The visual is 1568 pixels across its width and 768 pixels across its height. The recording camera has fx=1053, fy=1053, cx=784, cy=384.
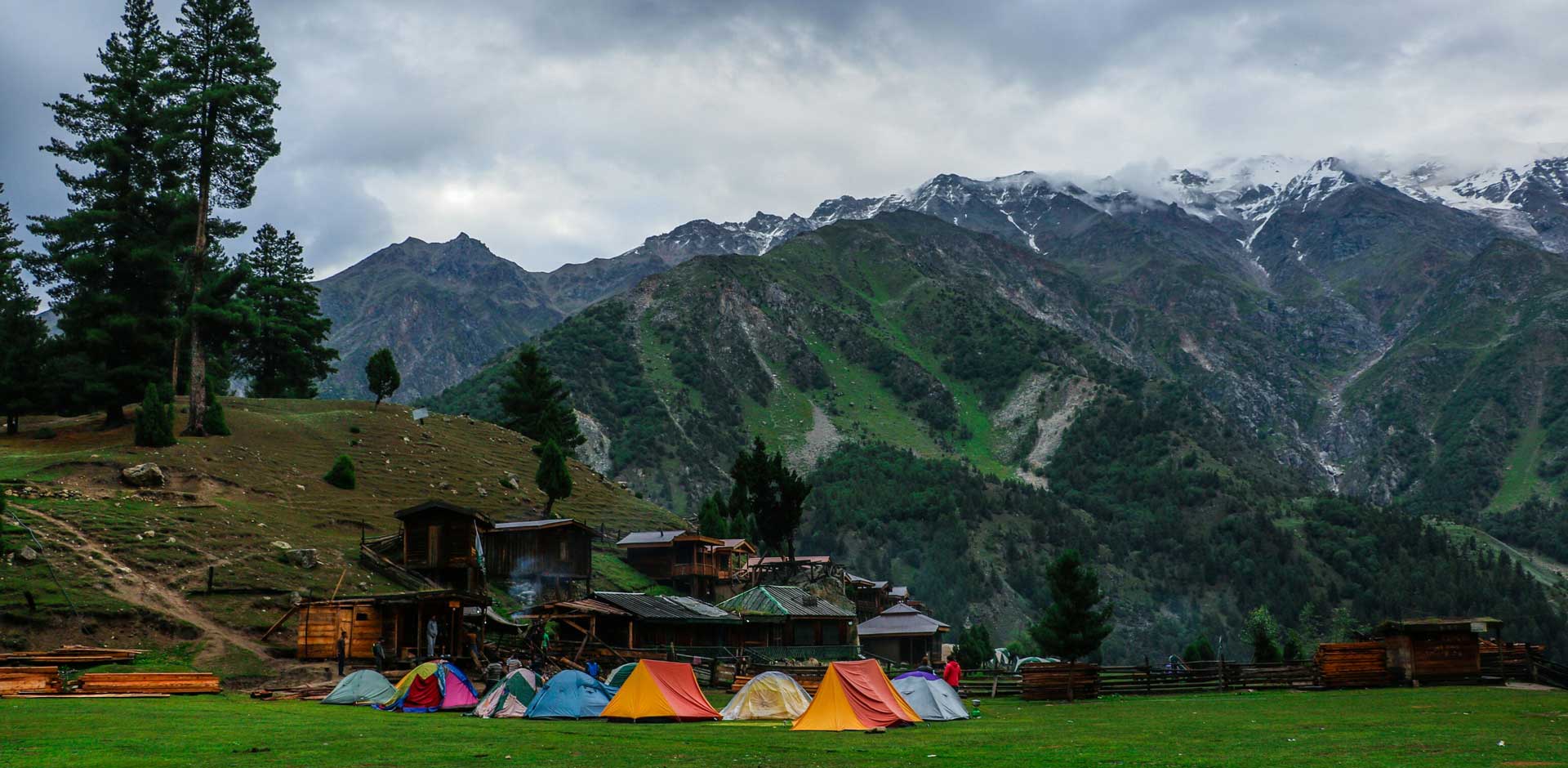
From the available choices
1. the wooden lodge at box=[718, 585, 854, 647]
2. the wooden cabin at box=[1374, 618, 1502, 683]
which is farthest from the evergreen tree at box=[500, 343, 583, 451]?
the wooden cabin at box=[1374, 618, 1502, 683]

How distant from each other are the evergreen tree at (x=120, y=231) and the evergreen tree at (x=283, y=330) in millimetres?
25703

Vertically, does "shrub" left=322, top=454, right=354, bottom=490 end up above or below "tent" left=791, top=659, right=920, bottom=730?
above

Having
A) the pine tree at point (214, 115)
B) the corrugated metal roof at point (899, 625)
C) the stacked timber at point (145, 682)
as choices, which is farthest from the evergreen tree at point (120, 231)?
the corrugated metal roof at point (899, 625)

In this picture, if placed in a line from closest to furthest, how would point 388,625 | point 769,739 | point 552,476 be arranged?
1. point 769,739
2. point 388,625
3. point 552,476

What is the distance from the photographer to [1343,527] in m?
183

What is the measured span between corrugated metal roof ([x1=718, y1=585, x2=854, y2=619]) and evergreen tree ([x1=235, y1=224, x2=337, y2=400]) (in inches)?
2166

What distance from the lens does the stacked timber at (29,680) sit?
1183 inches

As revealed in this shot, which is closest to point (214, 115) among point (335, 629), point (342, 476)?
point (342, 476)

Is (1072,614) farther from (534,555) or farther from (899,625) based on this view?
(534,555)

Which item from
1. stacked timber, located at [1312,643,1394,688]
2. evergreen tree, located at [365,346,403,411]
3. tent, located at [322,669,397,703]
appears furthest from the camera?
evergreen tree, located at [365,346,403,411]

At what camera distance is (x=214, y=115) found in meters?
66.1

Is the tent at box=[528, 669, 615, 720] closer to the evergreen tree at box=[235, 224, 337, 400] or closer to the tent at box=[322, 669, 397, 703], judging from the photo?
the tent at box=[322, 669, 397, 703]

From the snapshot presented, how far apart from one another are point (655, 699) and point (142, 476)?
122 feet

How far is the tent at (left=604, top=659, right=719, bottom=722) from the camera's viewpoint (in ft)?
99.7
